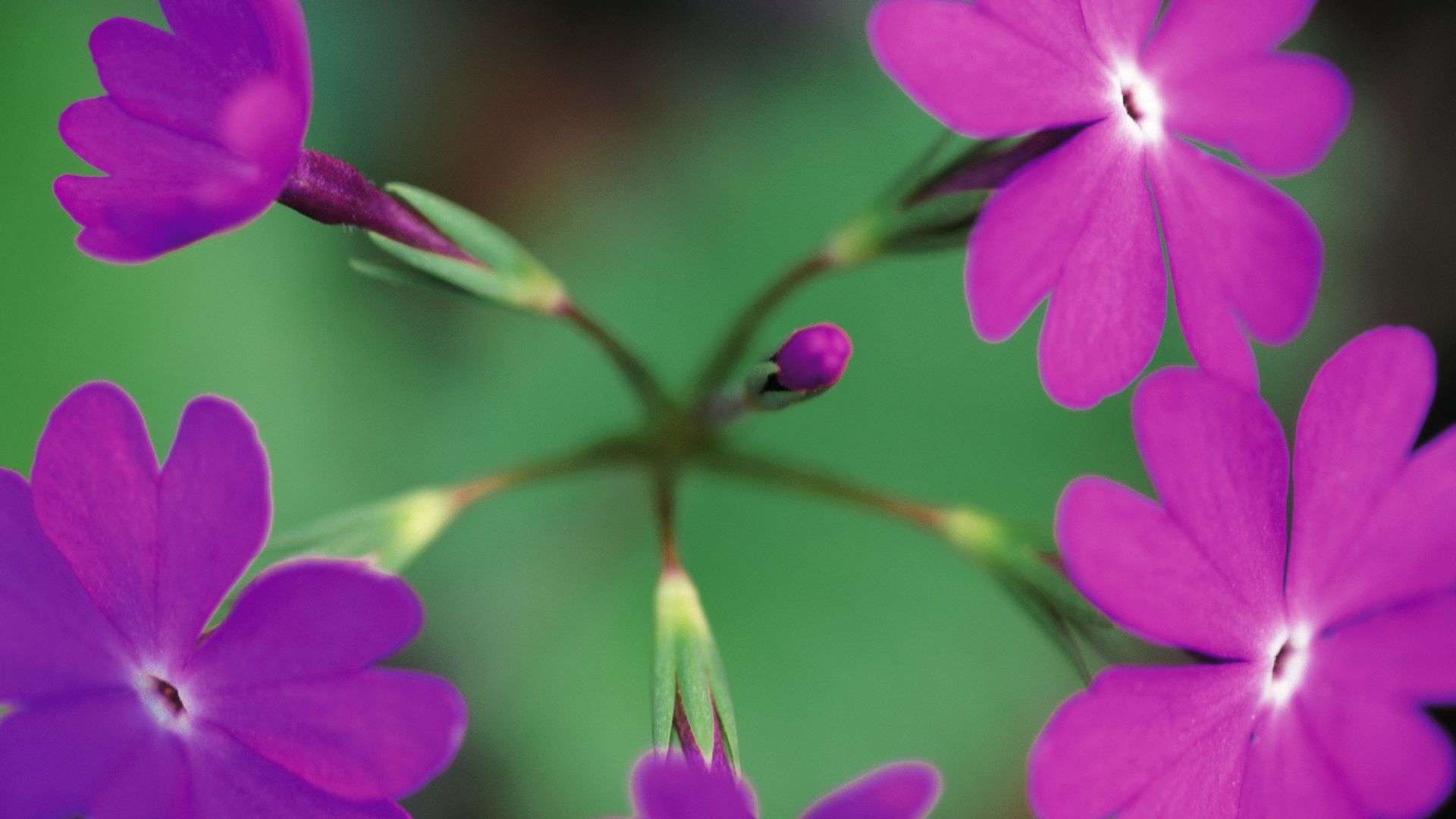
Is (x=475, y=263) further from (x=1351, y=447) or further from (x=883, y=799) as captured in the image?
(x=1351, y=447)

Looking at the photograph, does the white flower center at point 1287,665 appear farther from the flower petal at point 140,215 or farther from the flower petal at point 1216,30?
the flower petal at point 140,215

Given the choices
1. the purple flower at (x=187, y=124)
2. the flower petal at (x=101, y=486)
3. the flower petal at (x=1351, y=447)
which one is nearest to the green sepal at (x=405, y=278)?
the purple flower at (x=187, y=124)

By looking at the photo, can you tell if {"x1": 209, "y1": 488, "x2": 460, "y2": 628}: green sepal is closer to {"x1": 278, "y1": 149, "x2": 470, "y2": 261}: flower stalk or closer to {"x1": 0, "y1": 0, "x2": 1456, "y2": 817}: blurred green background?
{"x1": 278, "y1": 149, "x2": 470, "y2": 261}: flower stalk

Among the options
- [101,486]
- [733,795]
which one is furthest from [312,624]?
[733,795]

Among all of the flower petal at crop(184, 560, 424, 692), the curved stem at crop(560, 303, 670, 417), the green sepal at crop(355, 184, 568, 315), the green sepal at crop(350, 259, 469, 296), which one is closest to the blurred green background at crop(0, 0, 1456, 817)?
the curved stem at crop(560, 303, 670, 417)

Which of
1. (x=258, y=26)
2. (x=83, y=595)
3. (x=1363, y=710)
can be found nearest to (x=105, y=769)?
(x=83, y=595)

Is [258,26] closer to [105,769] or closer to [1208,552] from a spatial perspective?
[105,769]
